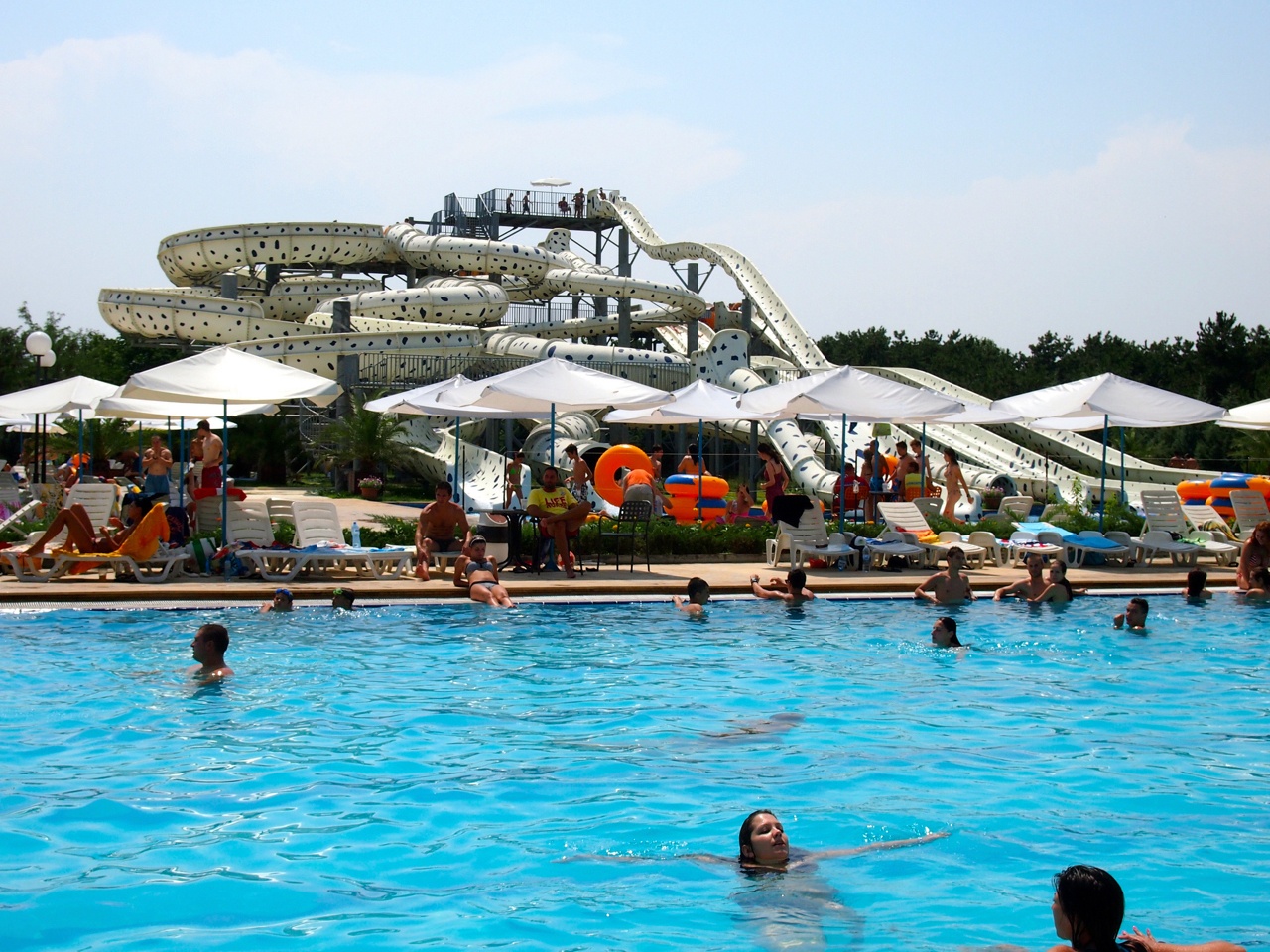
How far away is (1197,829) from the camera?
6.39m

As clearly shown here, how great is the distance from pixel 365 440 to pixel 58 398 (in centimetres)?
1019

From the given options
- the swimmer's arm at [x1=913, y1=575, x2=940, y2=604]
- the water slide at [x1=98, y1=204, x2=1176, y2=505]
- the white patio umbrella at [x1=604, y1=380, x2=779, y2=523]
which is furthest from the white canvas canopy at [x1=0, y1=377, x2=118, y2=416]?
the swimmer's arm at [x1=913, y1=575, x2=940, y2=604]

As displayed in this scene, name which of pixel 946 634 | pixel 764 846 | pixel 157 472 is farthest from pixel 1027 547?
pixel 764 846

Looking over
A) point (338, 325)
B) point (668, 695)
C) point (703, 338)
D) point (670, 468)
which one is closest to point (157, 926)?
point (668, 695)

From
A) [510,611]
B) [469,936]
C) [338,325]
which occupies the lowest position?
[469,936]

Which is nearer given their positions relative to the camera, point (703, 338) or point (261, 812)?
point (261, 812)

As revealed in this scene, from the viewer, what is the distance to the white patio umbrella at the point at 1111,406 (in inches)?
634

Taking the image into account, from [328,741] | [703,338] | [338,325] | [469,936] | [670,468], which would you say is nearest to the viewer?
[469,936]

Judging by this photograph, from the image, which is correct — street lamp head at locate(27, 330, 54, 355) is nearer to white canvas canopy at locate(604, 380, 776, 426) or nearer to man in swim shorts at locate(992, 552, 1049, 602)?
white canvas canopy at locate(604, 380, 776, 426)

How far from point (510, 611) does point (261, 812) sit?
227 inches

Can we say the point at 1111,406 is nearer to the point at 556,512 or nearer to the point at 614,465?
the point at 556,512

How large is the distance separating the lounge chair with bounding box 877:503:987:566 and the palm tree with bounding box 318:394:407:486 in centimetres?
1409

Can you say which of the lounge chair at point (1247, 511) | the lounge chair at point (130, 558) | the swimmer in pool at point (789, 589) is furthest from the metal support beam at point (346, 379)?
the lounge chair at point (1247, 511)

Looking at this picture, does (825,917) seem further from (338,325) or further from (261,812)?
(338,325)
